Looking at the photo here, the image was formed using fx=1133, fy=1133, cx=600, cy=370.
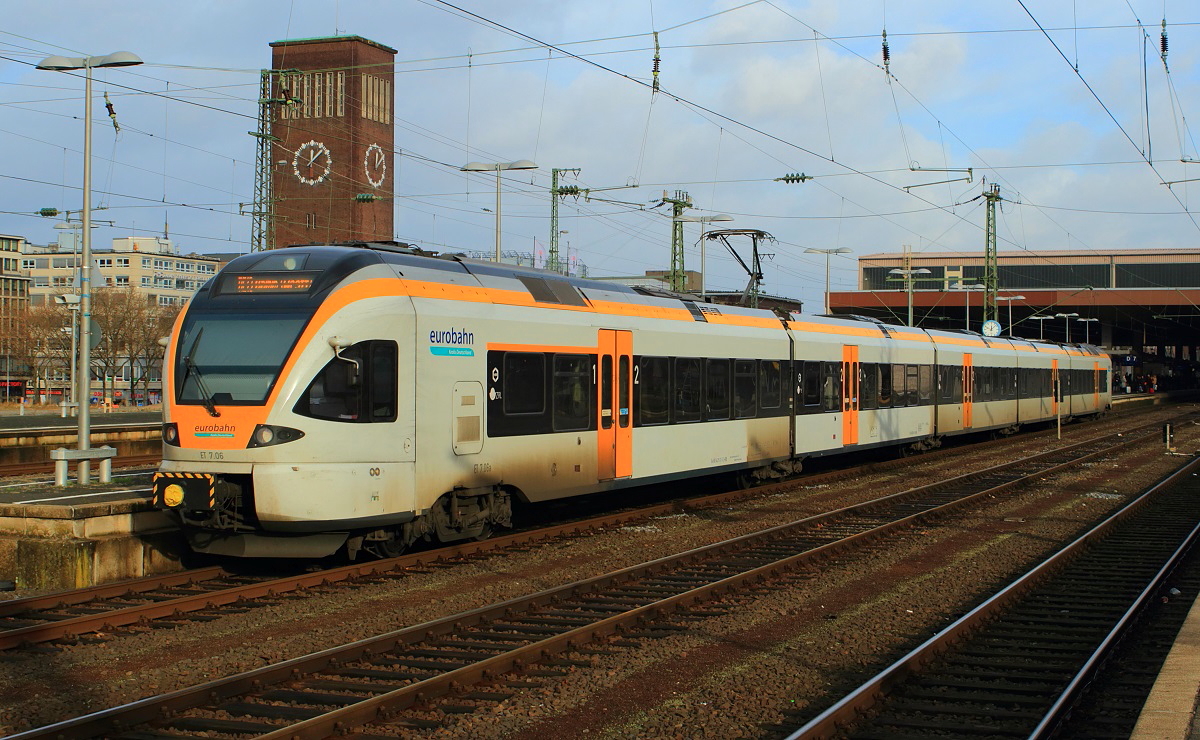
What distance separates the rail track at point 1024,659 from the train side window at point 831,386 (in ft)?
26.9

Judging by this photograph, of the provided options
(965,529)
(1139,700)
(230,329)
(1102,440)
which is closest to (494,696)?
(1139,700)

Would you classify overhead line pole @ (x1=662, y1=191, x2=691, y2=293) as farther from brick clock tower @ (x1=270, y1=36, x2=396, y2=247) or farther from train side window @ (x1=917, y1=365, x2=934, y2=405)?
brick clock tower @ (x1=270, y1=36, x2=396, y2=247)

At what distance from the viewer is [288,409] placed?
10.8 metres

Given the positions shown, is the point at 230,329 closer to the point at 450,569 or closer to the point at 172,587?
the point at 172,587

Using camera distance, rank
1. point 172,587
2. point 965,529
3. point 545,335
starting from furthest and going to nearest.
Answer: point 965,529, point 545,335, point 172,587

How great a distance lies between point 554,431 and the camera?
1414 cm

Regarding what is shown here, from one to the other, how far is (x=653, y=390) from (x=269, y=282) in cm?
645

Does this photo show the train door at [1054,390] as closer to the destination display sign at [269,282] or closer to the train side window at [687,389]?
the train side window at [687,389]

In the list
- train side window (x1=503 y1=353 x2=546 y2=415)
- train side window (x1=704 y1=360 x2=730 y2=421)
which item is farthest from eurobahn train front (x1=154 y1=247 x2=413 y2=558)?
train side window (x1=704 y1=360 x2=730 y2=421)

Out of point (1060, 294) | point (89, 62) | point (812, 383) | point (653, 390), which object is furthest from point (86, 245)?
point (1060, 294)

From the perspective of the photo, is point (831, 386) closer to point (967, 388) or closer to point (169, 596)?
point (967, 388)

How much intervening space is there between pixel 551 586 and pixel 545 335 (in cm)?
369

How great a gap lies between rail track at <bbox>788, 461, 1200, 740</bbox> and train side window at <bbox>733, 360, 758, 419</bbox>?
6057mm

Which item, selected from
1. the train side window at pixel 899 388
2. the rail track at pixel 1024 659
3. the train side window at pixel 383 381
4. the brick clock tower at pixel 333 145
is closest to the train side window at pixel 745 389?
the rail track at pixel 1024 659
